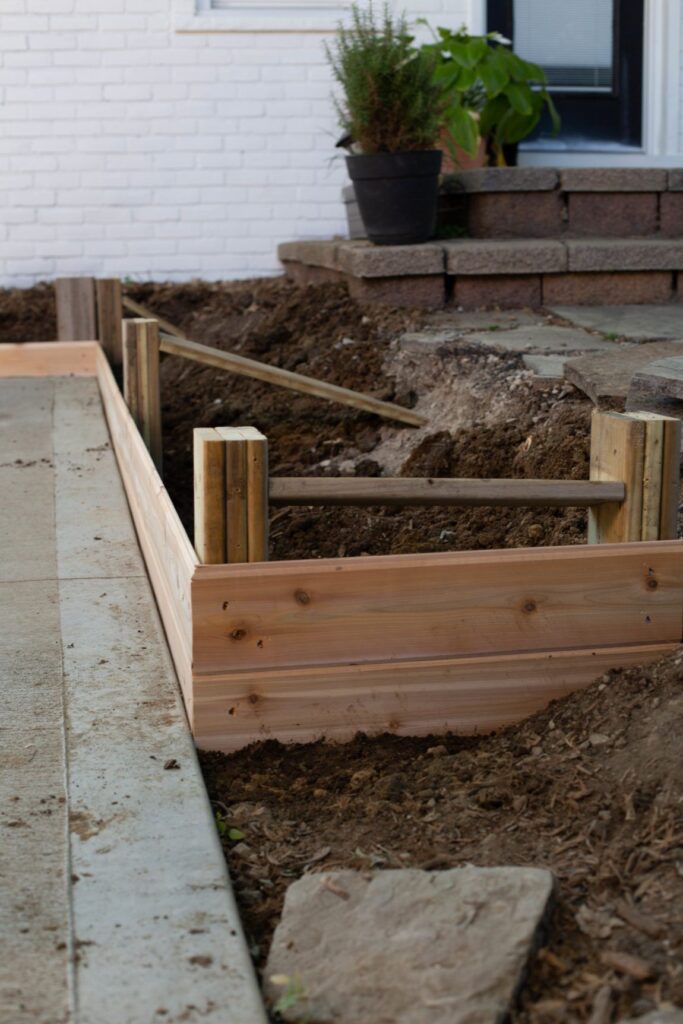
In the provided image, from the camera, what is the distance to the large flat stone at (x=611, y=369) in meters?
3.35

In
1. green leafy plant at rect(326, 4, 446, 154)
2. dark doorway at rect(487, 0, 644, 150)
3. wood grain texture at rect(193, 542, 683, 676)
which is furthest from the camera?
dark doorway at rect(487, 0, 644, 150)

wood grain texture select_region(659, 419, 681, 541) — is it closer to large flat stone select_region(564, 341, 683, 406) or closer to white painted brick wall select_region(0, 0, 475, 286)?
large flat stone select_region(564, 341, 683, 406)

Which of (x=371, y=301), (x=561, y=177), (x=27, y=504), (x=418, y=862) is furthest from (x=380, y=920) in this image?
(x=561, y=177)

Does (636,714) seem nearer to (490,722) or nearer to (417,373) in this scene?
(490,722)

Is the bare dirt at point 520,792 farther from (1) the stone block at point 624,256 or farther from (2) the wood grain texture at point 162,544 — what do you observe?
(1) the stone block at point 624,256

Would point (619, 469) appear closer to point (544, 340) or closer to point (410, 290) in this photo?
point (544, 340)

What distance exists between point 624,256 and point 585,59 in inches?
86.9

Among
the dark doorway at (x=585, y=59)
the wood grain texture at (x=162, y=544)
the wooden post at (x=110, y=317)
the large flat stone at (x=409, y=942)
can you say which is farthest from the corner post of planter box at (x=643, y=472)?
the dark doorway at (x=585, y=59)

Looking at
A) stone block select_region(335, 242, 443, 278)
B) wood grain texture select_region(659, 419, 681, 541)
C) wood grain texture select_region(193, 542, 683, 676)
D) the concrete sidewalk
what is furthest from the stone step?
wood grain texture select_region(193, 542, 683, 676)

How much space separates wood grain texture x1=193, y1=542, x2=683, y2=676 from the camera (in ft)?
7.21

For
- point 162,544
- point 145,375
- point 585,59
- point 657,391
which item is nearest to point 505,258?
point 145,375

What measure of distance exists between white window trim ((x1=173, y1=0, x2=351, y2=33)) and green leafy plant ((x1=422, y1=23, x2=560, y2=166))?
845mm

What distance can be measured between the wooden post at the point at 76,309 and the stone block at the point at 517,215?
1.86 metres

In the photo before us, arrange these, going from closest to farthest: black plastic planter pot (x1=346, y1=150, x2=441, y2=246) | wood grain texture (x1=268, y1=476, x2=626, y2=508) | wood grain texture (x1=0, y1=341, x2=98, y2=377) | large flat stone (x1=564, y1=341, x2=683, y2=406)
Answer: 1. wood grain texture (x1=268, y1=476, x2=626, y2=508)
2. large flat stone (x1=564, y1=341, x2=683, y2=406)
3. black plastic planter pot (x1=346, y1=150, x2=441, y2=246)
4. wood grain texture (x1=0, y1=341, x2=98, y2=377)
